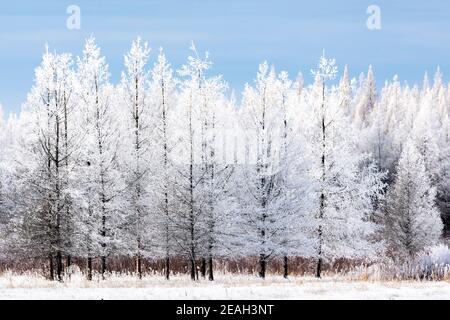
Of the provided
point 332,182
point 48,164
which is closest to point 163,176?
point 48,164

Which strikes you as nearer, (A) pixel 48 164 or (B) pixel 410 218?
(A) pixel 48 164


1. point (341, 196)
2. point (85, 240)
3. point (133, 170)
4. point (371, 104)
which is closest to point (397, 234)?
→ point (341, 196)

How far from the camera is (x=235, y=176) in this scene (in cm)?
2581

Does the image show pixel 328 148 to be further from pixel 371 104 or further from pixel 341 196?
pixel 371 104

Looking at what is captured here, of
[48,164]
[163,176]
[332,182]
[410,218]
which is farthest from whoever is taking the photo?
[410,218]

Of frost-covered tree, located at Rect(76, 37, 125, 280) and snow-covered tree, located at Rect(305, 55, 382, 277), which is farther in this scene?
snow-covered tree, located at Rect(305, 55, 382, 277)

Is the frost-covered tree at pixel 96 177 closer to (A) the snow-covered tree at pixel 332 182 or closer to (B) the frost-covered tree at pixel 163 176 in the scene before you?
(B) the frost-covered tree at pixel 163 176

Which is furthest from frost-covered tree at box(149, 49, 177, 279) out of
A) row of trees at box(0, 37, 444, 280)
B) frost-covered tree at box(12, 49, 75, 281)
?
frost-covered tree at box(12, 49, 75, 281)

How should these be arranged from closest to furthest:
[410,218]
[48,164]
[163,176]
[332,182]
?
[48,164], [163,176], [332,182], [410,218]

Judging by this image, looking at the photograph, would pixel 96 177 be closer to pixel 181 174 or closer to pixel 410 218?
pixel 181 174

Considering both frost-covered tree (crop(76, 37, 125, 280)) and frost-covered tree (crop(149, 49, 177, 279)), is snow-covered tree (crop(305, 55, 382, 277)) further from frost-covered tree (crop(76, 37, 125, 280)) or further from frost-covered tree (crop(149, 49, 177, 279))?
frost-covered tree (crop(76, 37, 125, 280))

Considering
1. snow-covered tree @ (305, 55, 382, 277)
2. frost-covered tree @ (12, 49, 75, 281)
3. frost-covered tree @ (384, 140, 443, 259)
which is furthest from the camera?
frost-covered tree @ (384, 140, 443, 259)

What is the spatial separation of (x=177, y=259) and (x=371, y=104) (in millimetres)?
110995

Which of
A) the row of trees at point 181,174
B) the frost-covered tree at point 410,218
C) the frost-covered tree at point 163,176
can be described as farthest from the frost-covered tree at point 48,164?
the frost-covered tree at point 410,218
